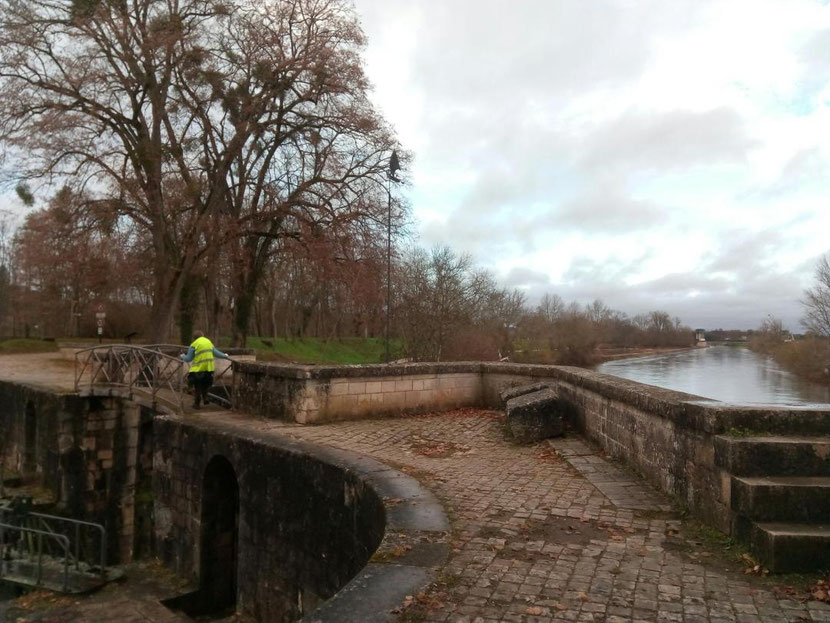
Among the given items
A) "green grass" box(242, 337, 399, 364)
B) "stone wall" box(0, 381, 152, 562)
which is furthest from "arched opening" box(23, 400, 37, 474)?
"green grass" box(242, 337, 399, 364)

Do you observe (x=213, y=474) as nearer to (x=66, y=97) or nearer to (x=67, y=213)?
(x=67, y=213)

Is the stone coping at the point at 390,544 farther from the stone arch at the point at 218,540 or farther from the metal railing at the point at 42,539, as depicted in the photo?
the metal railing at the point at 42,539

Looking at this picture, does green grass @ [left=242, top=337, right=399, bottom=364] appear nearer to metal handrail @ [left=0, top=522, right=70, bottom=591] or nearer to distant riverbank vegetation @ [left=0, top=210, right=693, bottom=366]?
distant riverbank vegetation @ [left=0, top=210, right=693, bottom=366]

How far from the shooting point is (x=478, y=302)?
32.6m

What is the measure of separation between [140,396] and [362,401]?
4.46 meters

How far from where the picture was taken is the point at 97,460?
12.2m

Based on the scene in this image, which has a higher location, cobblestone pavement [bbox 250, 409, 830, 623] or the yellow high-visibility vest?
the yellow high-visibility vest

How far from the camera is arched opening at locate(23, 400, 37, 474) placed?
1466 cm

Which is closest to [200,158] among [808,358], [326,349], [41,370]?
[41,370]

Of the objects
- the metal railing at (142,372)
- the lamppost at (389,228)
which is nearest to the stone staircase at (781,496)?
the metal railing at (142,372)

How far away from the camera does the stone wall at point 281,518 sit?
5.40 m

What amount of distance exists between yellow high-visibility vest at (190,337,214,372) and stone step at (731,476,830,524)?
8299mm

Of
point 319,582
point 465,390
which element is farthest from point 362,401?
point 319,582

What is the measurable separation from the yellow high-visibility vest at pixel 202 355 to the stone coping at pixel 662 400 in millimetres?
502
